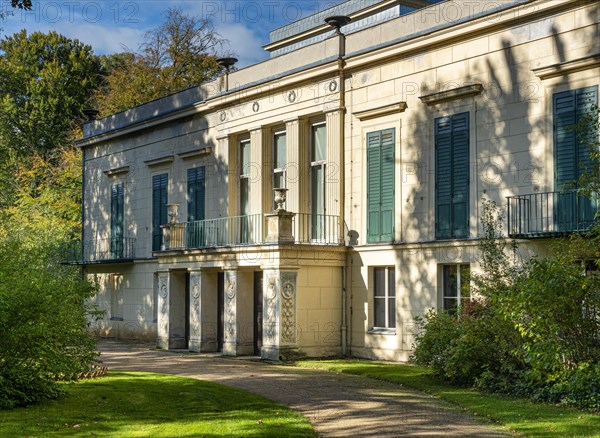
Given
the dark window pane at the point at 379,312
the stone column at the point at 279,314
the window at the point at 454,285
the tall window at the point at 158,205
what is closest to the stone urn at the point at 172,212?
the tall window at the point at 158,205

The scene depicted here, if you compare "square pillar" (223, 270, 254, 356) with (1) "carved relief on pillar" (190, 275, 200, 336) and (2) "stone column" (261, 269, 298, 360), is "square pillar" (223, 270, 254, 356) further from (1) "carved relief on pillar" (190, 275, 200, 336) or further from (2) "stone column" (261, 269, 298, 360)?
(2) "stone column" (261, 269, 298, 360)

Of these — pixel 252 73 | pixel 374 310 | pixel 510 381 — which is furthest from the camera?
pixel 252 73

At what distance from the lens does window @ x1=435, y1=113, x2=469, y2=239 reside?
19.3 metres

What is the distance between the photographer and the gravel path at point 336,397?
11.2m

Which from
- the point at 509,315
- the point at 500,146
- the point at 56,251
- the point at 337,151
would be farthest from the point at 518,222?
the point at 56,251

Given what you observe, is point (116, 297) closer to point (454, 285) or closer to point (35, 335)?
point (454, 285)

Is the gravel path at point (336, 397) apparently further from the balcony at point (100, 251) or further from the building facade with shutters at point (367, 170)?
the balcony at point (100, 251)

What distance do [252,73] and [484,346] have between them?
13.2 meters

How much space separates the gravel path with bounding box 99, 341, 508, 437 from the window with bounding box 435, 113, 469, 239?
14.1 feet

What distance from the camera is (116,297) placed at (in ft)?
105

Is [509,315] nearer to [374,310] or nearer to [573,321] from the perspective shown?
[573,321]

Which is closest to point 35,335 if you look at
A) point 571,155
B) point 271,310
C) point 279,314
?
point 279,314

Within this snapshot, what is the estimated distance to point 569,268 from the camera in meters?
13.5

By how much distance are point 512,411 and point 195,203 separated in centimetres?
1711
